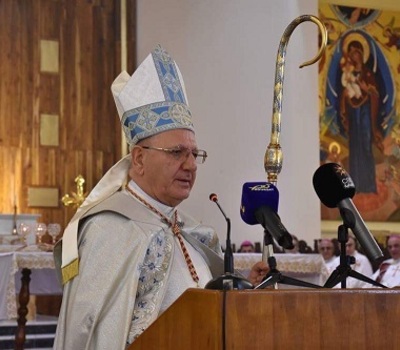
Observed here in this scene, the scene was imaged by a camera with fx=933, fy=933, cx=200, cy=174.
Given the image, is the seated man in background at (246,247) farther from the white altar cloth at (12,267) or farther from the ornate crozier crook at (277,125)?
the ornate crozier crook at (277,125)

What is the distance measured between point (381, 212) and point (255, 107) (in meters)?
4.61

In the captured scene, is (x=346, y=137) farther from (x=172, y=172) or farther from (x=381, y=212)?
(x=172, y=172)

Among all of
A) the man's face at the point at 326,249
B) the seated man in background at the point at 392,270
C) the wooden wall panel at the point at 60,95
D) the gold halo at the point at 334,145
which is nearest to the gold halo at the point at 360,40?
the gold halo at the point at 334,145

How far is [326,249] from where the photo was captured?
1144 centimetres

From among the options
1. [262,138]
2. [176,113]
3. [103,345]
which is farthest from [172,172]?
[262,138]

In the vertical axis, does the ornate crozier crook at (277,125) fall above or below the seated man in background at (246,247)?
above

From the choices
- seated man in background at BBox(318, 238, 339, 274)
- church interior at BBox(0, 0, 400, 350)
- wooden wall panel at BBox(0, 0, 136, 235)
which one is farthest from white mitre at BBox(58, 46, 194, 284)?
wooden wall panel at BBox(0, 0, 136, 235)

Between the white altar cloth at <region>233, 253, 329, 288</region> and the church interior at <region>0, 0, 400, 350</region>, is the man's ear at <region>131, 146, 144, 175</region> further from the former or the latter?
the church interior at <region>0, 0, 400, 350</region>

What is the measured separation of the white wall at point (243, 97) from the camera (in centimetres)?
1146

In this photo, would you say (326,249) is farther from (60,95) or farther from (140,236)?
(140,236)

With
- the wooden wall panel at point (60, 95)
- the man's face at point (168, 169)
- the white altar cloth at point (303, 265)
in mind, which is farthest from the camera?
the wooden wall panel at point (60, 95)

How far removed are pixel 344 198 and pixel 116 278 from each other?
857 mm

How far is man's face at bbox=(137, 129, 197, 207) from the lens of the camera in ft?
10.6

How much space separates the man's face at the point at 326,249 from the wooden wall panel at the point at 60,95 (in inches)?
118
